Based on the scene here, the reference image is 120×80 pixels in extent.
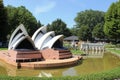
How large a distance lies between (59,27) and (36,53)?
68941 millimetres

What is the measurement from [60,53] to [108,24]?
106ft

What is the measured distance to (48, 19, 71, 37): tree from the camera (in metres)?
94.9

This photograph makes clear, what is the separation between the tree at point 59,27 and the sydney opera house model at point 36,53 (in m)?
59.5

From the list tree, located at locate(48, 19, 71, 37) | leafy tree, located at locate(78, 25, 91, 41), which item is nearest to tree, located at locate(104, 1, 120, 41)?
leafy tree, located at locate(78, 25, 91, 41)

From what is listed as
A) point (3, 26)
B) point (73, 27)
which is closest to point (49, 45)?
point (3, 26)

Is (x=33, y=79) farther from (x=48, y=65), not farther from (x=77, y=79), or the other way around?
(x=48, y=65)

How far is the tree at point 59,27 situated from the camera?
94875 mm

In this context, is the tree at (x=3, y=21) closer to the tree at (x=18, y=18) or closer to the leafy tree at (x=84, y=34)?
the tree at (x=18, y=18)

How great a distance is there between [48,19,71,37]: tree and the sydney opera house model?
59463 millimetres

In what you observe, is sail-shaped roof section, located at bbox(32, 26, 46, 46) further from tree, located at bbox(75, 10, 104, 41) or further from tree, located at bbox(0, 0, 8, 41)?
tree, located at bbox(75, 10, 104, 41)

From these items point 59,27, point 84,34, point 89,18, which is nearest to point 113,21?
point 84,34

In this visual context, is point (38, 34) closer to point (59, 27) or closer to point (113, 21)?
point (113, 21)

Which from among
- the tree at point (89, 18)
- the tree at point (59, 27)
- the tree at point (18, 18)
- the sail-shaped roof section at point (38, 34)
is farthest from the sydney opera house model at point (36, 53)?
the tree at point (89, 18)

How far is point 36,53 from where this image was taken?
26422 millimetres
